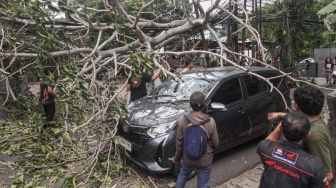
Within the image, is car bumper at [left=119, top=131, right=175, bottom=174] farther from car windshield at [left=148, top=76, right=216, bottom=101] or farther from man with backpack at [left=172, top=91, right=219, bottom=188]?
car windshield at [left=148, top=76, right=216, bottom=101]

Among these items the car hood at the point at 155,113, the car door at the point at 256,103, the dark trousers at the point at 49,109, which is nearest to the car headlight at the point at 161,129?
the car hood at the point at 155,113

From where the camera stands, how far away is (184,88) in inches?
199

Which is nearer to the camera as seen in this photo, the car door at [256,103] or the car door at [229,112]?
the car door at [229,112]

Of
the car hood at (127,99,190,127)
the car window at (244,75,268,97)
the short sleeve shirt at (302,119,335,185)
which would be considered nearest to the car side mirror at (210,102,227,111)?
the car hood at (127,99,190,127)

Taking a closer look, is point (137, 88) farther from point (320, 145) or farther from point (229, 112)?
point (320, 145)

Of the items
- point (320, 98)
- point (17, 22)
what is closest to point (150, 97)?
point (17, 22)

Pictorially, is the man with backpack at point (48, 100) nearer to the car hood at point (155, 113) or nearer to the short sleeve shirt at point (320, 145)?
the car hood at point (155, 113)

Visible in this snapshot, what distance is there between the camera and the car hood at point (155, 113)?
4.28m

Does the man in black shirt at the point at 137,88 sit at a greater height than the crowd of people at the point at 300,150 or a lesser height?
lesser

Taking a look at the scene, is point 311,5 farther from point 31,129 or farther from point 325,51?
point 31,129

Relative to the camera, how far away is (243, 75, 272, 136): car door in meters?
5.16

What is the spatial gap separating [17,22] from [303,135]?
16.3 feet

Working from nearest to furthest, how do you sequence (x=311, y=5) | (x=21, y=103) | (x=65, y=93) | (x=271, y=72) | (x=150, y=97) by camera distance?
(x=65, y=93), (x=150, y=97), (x=271, y=72), (x=21, y=103), (x=311, y=5)

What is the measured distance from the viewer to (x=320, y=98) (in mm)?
2168
